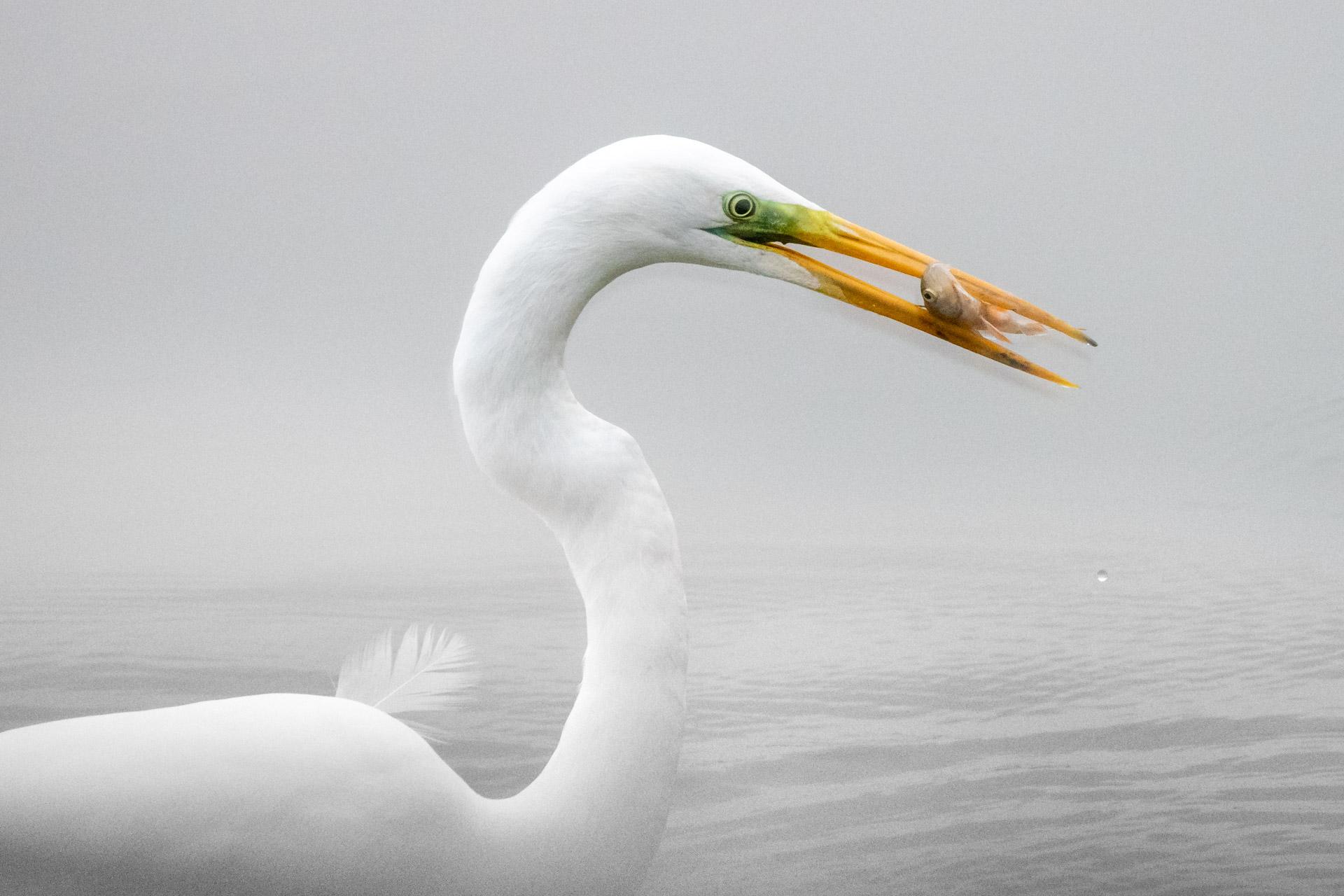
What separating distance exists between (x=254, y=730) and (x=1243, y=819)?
4.82 feet

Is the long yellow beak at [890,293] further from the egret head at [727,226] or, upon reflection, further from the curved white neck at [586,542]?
the curved white neck at [586,542]

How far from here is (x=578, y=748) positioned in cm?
94

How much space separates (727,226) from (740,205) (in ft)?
0.07

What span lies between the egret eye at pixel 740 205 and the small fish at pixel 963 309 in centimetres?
17

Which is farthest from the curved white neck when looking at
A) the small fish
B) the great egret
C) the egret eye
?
the small fish

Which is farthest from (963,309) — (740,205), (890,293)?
(740,205)

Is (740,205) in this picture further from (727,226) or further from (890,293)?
(890,293)

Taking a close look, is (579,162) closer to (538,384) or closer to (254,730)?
(538,384)

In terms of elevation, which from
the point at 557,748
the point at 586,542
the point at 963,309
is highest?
the point at 963,309

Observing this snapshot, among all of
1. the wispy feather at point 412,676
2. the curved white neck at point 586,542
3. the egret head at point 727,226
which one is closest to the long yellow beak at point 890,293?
the egret head at point 727,226

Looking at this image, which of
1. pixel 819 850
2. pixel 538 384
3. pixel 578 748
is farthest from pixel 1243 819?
pixel 538 384

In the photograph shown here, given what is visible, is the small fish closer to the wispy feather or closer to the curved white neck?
the curved white neck

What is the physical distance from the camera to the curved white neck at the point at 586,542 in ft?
3.02

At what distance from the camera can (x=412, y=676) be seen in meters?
1.24
